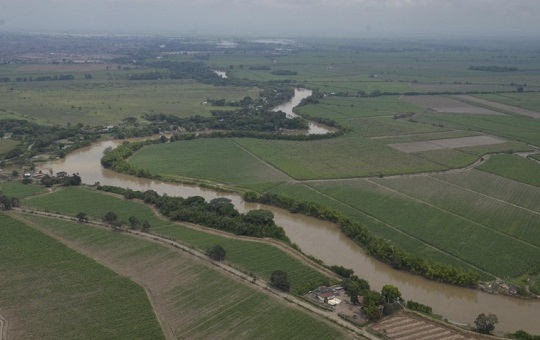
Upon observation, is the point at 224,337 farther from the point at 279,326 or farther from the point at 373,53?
the point at 373,53

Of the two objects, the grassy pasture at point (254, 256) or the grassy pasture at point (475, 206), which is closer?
the grassy pasture at point (254, 256)

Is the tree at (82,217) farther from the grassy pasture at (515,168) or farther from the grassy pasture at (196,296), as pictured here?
the grassy pasture at (515,168)

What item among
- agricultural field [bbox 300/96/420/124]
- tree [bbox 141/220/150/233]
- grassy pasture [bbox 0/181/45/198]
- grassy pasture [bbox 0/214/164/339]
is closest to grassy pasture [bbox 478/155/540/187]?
agricultural field [bbox 300/96/420/124]

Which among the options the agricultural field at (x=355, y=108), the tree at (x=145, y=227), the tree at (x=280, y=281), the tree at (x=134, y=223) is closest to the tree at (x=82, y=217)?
the tree at (x=134, y=223)

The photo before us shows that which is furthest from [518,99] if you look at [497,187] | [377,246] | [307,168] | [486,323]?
[486,323]

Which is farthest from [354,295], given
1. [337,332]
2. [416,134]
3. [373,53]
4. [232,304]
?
[373,53]

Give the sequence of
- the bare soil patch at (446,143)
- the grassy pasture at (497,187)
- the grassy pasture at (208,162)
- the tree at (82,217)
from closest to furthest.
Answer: the tree at (82,217)
the grassy pasture at (497,187)
the grassy pasture at (208,162)
the bare soil patch at (446,143)

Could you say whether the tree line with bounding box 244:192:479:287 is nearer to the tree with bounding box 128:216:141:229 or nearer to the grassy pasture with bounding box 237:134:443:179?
the grassy pasture with bounding box 237:134:443:179
